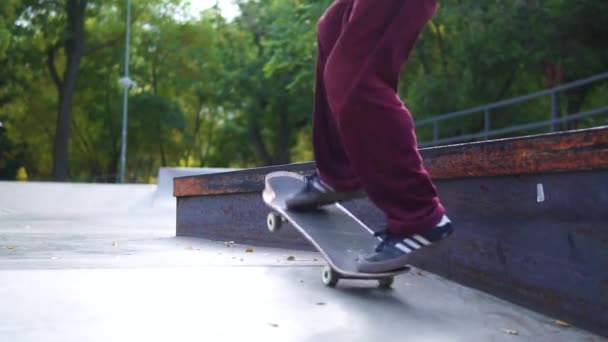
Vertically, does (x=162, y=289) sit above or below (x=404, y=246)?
below

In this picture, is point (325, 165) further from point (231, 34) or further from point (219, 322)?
point (231, 34)

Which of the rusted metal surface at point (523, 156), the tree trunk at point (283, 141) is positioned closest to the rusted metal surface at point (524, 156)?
the rusted metal surface at point (523, 156)

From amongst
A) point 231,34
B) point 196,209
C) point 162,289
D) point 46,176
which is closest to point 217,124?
point 231,34

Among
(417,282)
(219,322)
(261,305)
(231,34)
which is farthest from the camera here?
(231,34)

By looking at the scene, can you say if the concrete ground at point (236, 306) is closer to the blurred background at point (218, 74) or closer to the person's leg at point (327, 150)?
the person's leg at point (327, 150)

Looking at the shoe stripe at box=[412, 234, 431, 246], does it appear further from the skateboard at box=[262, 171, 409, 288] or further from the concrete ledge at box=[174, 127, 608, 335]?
the skateboard at box=[262, 171, 409, 288]

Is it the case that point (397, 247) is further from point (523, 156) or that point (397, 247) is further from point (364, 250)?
point (523, 156)

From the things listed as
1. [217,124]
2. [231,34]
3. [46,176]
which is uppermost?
[231,34]

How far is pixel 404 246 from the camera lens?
2.59 metres

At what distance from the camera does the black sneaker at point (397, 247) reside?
2.57 metres

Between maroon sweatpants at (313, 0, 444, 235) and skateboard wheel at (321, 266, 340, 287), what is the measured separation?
1.17ft

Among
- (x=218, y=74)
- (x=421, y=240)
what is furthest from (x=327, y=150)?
(x=218, y=74)

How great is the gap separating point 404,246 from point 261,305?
0.55 metres

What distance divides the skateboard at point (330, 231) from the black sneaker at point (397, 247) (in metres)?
0.04
